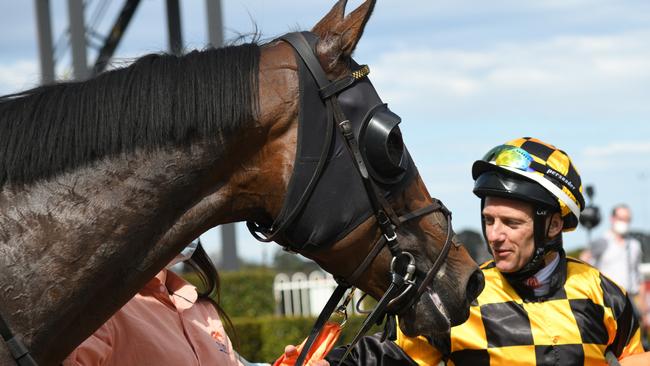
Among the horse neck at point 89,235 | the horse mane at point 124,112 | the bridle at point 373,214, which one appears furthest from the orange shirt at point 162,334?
the horse mane at point 124,112

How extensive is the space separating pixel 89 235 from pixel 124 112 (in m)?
0.30

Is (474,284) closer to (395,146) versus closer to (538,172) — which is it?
(395,146)

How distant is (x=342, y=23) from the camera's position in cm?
238

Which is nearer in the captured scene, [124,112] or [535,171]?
[124,112]

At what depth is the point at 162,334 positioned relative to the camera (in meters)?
2.65

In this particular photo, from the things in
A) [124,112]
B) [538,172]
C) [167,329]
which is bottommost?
[167,329]

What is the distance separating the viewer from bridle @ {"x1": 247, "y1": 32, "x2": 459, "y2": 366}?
7.63 ft

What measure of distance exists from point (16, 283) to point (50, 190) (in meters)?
0.22

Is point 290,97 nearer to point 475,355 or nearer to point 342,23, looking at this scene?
point 342,23

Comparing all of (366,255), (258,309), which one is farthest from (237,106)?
(258,309)

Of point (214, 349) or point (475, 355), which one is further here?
point (475, 355)

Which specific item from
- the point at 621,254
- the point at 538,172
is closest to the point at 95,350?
the point at 538,172

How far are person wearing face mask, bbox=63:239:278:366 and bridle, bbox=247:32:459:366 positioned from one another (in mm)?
377

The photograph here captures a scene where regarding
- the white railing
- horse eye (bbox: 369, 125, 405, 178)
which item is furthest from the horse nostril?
the white railing
